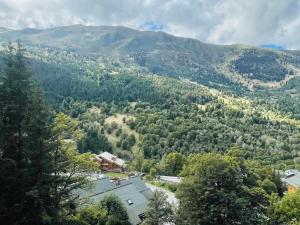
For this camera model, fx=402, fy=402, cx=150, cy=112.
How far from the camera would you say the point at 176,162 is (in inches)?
4582

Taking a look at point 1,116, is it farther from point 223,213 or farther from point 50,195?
point 223,213

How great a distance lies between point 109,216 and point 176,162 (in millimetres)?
67752

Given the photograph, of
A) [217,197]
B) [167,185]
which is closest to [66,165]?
[217,197]

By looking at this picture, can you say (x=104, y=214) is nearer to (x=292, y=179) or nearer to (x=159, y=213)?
(x=159, y=213)

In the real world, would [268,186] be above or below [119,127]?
above

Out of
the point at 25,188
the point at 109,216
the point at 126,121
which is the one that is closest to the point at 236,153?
the point at 109,216

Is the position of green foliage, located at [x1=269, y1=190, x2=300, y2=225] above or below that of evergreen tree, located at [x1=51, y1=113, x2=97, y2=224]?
below

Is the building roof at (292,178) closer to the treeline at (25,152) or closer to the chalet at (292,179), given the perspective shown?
the chalet at (292,179)

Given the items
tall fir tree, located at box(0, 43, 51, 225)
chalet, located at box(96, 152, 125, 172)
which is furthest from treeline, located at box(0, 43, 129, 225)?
chalet, located at box(96, 152, 125, 172)

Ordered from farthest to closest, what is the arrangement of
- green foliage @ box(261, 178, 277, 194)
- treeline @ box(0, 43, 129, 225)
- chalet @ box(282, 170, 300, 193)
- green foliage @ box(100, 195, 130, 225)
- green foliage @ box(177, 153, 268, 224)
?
chalet @ box(282, 170, 300, 193) → green foliage @ box(261, 178, 277, 194) → green foliage @ box(100, 195, 130, 225) → green foliage @ box(177, 153, 268, 224) → treeline @ box(0, 43, 129, 225)

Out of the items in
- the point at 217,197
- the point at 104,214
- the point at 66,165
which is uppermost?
the point at 66,165

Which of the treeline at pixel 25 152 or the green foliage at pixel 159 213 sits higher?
the treeline at pixel 25 152

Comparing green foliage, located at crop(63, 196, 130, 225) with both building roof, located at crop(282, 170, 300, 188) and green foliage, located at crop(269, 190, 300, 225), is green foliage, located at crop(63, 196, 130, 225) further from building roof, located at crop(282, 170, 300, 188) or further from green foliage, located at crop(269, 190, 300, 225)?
building roof, located at crop(282, 170, 300, 188)

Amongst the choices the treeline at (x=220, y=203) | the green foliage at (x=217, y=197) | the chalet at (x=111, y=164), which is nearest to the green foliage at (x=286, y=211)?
the treeline at (x=220, y=203)
